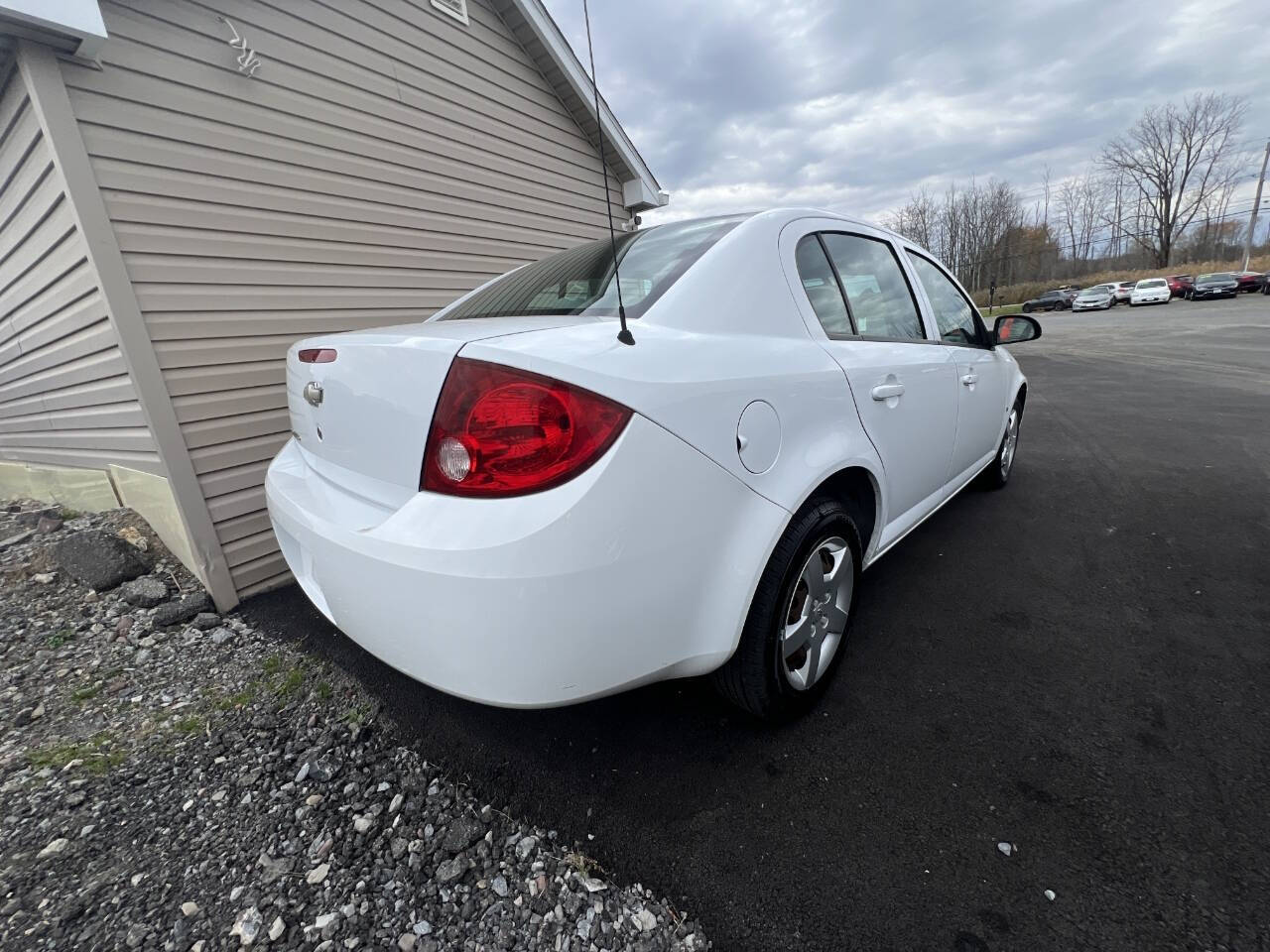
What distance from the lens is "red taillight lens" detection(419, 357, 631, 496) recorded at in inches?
47.4

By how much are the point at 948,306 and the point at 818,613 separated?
204 cm

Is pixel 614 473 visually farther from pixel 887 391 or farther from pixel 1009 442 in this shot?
pixel 1009 442

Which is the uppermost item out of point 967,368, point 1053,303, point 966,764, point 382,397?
point 382,397

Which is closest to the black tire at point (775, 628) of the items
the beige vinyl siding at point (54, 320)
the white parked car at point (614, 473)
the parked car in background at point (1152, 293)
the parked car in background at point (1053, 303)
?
the white parked car at point (614, 473)

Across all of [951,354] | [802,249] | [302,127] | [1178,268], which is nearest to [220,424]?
[302,127]

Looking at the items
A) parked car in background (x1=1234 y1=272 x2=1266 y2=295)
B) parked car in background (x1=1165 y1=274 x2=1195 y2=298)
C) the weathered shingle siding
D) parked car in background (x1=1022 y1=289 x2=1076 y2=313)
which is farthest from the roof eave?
parked car in background (x1=1022 y1=289 x2=1076 y2=313)

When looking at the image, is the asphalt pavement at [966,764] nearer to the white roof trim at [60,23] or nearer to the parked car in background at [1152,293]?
the white roof trim at [60,23]

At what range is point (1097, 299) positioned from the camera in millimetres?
31328

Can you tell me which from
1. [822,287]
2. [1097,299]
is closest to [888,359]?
[822,287]

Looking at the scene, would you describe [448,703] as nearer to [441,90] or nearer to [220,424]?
[220,424]

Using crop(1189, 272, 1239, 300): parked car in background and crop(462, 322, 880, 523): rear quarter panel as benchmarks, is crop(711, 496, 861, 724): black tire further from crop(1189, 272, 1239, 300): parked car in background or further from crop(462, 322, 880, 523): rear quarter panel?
crop(1189, 272, 1239, 300): parked car in background

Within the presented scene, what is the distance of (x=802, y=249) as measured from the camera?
1.93m

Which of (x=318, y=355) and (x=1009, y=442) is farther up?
(x=318, y=355)

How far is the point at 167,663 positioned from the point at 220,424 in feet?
3.92
